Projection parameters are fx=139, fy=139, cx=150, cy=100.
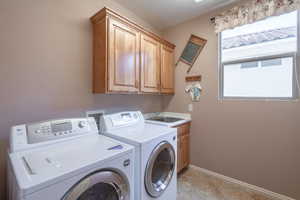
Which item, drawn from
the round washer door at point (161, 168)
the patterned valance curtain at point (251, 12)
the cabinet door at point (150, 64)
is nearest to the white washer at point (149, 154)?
the round washer door at point (161, 168)

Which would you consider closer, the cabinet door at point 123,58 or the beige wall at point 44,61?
the beige wall at point 44,61

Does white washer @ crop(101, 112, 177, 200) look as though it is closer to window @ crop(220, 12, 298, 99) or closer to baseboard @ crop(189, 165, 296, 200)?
baseboard @ crop(189, 165, 296, 200)

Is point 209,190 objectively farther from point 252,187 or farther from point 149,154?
point 149,154

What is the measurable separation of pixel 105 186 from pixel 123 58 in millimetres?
1391

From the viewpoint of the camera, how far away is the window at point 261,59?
175cm

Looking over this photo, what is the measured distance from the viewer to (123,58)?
178 centimetres

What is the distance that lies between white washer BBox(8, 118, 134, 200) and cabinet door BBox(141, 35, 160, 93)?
110 cm

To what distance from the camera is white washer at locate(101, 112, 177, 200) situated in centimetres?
124

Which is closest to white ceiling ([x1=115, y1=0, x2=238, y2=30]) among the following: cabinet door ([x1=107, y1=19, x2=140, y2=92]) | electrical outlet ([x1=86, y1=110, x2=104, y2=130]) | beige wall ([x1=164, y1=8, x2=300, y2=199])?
beige wall ([x1=164, y1=8, x2=300, y2=199])

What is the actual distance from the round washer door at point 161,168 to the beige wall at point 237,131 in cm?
102

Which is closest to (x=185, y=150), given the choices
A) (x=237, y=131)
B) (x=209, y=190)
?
(x=209, y=190)

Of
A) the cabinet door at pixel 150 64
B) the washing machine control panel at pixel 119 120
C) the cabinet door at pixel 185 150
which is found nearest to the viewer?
the washing machine control panel at pixel 119 120

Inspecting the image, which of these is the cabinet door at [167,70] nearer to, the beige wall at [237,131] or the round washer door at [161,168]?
the beige wall at [237,131]

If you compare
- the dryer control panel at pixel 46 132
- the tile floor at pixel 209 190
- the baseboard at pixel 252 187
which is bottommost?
the tile floor at pixel 209 190
